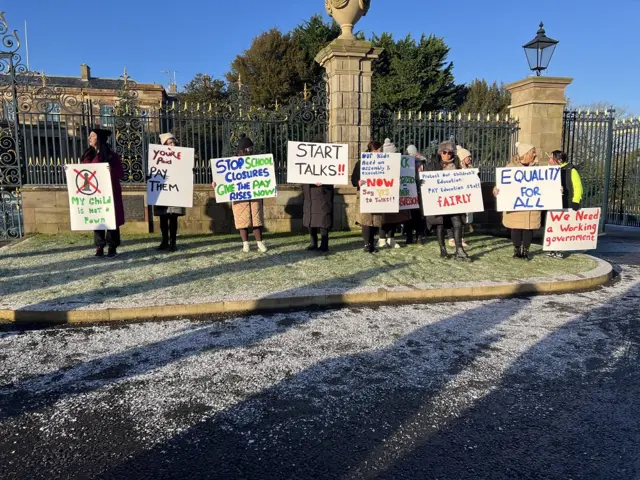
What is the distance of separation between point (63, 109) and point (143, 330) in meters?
7.58

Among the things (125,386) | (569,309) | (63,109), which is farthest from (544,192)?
(63,109)

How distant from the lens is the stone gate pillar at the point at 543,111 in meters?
11.1

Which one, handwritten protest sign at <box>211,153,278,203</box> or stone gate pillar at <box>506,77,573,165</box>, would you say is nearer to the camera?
handwritten protest sign at <box>211,153,278,203</box>

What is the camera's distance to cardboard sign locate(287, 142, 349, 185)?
324 inches

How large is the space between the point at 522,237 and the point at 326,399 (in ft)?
19.5

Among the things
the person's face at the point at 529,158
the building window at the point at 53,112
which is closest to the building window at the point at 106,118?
the building window at the point at 53,112

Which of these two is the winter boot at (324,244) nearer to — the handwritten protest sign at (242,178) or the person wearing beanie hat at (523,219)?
the handwritten protest sign at (242,178)

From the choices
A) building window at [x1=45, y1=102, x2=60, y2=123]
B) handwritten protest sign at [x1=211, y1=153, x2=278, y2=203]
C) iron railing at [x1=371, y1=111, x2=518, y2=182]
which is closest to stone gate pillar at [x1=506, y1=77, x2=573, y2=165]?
iron railing at [x1=371, y1=111, x2=518, y2=182]

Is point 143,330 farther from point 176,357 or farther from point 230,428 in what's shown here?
point 230,428

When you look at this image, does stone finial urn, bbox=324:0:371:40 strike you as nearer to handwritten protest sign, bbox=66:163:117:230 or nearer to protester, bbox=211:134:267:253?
protester, bbox=211:134:267:253

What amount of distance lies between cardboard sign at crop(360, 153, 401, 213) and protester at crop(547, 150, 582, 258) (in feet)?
8.44

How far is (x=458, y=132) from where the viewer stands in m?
11.8

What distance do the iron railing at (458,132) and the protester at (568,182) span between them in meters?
3.63

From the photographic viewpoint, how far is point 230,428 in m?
2.89
